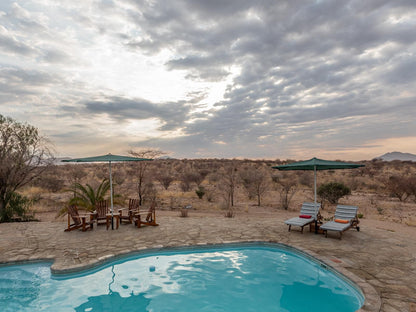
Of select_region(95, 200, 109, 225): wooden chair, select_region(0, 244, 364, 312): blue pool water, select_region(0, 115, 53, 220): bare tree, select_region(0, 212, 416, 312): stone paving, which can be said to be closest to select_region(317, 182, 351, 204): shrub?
select_region(0, 212, 416, 312): stone paving

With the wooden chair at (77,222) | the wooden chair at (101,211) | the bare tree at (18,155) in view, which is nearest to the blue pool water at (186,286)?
the wooden chair at (77,222)

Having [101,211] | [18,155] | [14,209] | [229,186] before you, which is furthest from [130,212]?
[229,186]

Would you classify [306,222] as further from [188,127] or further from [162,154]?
[188,127]

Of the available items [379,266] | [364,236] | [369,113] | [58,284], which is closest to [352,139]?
[369,113]

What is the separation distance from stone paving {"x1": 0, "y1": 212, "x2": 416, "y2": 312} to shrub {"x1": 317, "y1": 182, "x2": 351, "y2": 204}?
4678 mm

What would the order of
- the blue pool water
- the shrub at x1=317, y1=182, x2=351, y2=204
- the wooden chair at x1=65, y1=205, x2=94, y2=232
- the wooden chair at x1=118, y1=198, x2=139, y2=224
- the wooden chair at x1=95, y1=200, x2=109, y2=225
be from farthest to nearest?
the shrub at x1=317, y1=182, x2=351, y2=204, the wooden chair at x1=118, y1=198, x2=139, y2=224, the wooden chair at x1=95, y1=200, x2=109, y2=225, the wooden chair at x1=65, y1=205, x2=94, y2=232, the blue pool water

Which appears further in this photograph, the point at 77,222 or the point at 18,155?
the point at 18,155

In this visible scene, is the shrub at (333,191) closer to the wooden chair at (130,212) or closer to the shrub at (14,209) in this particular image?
the wooden chair at (130,212)

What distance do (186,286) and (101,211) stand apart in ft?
17.0

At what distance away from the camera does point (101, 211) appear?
859 centimetres

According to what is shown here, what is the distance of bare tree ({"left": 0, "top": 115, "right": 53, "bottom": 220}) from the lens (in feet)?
30.2

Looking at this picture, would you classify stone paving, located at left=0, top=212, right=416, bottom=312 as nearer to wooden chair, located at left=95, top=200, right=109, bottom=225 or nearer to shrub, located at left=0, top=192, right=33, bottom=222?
wooden chair, located at left=95, top=200, right=109, bottom=225

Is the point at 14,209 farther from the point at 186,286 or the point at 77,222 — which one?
the point at 186,286

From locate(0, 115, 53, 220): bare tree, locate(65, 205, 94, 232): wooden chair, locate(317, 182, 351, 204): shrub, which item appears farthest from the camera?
locate(317, 182, 351, 204): shrub
